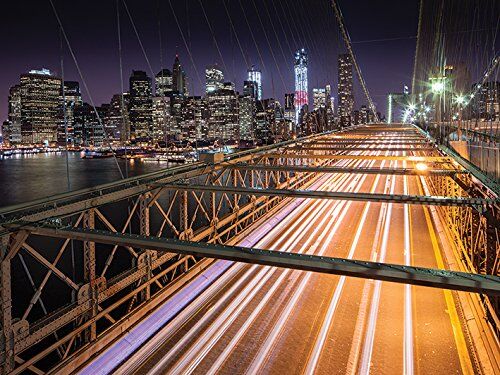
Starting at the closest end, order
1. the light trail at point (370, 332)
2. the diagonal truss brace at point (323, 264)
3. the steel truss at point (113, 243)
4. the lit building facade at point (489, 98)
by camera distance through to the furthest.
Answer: the diagonal truss brace at point (323, 264), the steel truss at point (113, 243), the light trail at point (370, 332), the lit building facade at point (489, 98)

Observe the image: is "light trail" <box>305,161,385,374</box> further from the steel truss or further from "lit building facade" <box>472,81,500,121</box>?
"lit building facade" <box>472,81,500,121</box>

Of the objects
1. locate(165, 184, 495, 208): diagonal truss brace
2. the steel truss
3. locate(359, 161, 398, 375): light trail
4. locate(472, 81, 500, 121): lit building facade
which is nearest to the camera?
the steel truss

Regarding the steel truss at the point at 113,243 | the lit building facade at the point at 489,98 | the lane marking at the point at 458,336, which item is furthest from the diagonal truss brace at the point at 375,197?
the lit building facade at the point at 489,98

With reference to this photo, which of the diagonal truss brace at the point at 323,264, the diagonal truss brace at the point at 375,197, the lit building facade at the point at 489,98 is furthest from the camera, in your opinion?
the lit building facade at the point at 489,98

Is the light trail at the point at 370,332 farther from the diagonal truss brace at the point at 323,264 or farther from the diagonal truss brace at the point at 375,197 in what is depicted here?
the diagonal truss brace at the point at 323,264

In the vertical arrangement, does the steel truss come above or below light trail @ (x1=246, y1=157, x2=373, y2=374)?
above

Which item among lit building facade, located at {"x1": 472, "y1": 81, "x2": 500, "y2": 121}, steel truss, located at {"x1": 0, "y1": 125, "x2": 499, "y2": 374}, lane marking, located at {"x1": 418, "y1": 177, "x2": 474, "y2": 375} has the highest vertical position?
lit building facade, located at {"x1": 472, "y1": 81, "x2": 500, "y2": 121}

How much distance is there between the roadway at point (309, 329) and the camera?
524cm

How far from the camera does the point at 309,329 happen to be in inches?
241

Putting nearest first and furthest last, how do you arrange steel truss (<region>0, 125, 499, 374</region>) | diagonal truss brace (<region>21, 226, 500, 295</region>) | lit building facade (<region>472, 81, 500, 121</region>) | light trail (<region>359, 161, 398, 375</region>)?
diagonal truss brace (<region>21, 226, 500, 295</region>) → steel truss (<region>0, 125, 499, 374</region>) → light trail (<region>359, 161, 398, 375</region>) → lit building facade (<region>472, 81, 500, 121</region>)

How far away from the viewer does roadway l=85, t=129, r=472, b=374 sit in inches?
206

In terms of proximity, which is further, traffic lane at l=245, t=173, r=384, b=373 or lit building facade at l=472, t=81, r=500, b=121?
lit building facade at l=472, t=81, r=500, b=121

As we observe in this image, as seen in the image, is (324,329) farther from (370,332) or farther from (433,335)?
(433,335)

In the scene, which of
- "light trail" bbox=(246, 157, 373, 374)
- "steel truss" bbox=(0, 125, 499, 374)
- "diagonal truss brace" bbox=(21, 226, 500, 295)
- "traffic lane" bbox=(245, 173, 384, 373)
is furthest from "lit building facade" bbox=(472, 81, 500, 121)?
"diagonal truss brace" bbox=(21, 226, 500, 295)
